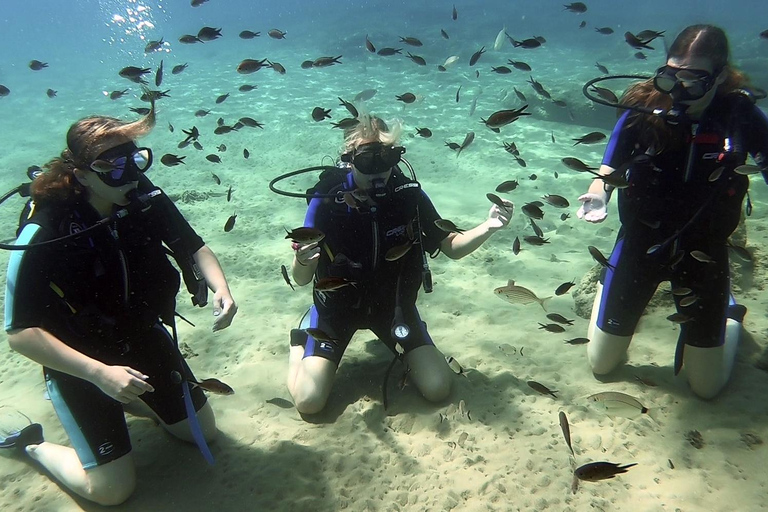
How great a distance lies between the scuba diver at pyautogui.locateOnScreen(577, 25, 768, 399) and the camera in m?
3.26

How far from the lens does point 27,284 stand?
269 cm

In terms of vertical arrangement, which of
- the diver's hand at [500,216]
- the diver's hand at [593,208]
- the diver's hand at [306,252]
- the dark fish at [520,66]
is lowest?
the diver's hand at [306,252]

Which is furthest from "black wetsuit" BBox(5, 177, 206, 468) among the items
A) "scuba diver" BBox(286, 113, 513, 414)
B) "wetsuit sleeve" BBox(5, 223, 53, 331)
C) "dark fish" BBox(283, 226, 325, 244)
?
"dark fish" BBox(283, 226, 325, 244)

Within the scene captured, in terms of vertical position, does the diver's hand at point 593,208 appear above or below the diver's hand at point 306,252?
above

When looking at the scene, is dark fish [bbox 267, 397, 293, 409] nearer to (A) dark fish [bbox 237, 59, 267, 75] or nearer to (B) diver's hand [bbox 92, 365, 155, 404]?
(B) diver's hand [bbox 92, 365, 155, 404]

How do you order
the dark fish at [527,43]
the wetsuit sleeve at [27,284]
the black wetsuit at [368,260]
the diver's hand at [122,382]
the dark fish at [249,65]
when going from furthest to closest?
the dark fish at [527,43], the dark fish at [249,65], the black wetsuit at [368,260], the wetsuit sleeve at [27,284], the diver's hand at [122,382]

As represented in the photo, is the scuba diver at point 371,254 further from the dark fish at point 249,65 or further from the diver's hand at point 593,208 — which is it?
the dark fish at point 249,65

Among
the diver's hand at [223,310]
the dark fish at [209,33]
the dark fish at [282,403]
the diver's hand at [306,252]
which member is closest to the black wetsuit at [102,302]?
the diver's hand at [223,310]

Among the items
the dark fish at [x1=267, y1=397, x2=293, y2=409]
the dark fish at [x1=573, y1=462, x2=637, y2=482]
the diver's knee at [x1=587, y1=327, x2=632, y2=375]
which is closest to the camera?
the dark fish at [x1=573, y1=462, x2=637, y2=482]

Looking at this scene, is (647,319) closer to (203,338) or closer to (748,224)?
(748,224)

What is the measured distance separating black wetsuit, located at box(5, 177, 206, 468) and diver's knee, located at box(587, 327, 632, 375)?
350 centimetres

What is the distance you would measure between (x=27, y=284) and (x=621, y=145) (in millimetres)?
4412

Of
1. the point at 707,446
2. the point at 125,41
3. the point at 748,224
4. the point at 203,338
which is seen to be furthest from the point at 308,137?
the point at 125,41

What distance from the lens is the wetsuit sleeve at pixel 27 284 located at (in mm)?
2660
